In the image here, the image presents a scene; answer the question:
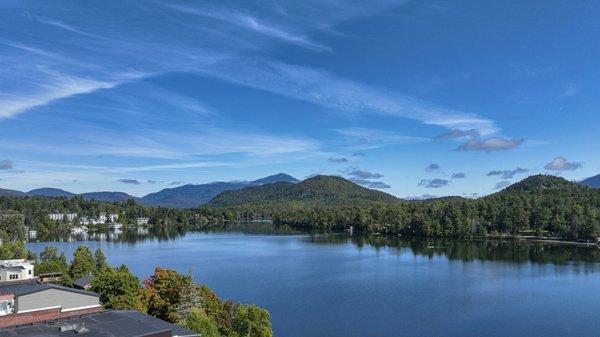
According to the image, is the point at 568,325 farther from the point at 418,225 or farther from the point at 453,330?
the point at 418,225

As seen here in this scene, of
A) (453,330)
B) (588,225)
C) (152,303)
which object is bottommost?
(453,330)

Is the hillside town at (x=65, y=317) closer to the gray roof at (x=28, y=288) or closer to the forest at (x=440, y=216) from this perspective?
the gray roof at (x=28, y=288)

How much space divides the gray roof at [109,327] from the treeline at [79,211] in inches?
2929

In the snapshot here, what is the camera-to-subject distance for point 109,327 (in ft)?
36.8

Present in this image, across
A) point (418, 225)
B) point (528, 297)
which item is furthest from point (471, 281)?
point (418, 225)

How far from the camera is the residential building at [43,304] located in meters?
13.9

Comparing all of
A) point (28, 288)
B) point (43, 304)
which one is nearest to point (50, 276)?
point (28, 288)

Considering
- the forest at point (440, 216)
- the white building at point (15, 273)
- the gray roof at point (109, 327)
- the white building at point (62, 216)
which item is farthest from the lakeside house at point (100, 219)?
the gray roof at point (109, 327)

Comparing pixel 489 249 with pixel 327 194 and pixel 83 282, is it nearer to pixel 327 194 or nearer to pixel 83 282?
pixel 83 282

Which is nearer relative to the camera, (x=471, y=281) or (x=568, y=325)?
(x=568, y=325)

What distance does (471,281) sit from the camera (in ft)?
104

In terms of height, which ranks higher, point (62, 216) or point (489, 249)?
point (62, 216)

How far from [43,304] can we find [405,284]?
22.0 m

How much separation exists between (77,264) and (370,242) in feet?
134
